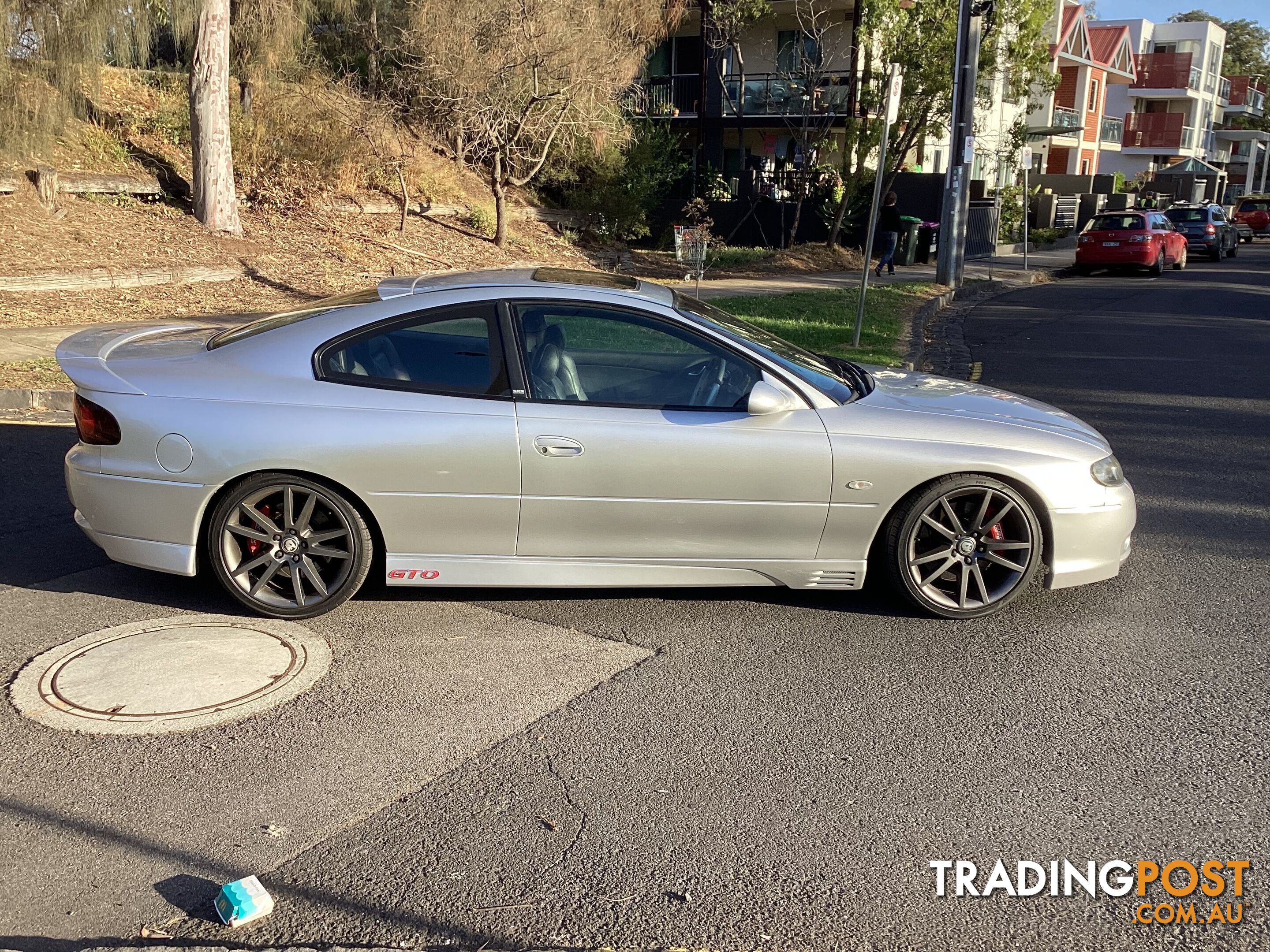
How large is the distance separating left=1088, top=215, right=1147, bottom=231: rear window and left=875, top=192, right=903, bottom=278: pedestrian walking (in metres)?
6.40

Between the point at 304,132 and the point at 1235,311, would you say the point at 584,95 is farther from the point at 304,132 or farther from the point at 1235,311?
the point at 1235,311

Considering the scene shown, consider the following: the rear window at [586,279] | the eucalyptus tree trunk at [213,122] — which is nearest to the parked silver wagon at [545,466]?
the rear window at [586,279]

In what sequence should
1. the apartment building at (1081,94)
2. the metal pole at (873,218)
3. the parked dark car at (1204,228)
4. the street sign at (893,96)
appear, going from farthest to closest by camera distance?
the apartment building at (1081,94) < the parked dark car at (1204,228) < the street sign at (893,96) < the metal pole at (873,218)

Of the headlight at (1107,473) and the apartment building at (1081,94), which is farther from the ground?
the apartment building at (1081,94)

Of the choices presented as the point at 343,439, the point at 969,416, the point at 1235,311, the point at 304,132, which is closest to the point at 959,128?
the point at 1235,311

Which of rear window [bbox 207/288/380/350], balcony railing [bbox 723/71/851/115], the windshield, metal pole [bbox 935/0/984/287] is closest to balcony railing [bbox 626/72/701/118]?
balcony railing [bbox 723/71/851/115]

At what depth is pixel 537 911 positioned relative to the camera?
302cm

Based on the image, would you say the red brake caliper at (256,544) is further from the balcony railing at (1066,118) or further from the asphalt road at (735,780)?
the balcony railing at (1066,118)

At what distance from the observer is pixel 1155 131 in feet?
203

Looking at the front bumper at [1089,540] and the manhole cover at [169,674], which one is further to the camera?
the front bumper at [1089,540]

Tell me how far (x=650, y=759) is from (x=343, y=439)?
197 centimetres

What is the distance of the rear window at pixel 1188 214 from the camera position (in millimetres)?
33188

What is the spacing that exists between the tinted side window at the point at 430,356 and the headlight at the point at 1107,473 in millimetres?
2689

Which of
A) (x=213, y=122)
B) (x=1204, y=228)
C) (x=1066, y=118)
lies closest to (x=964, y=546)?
(x=213, y=122)
